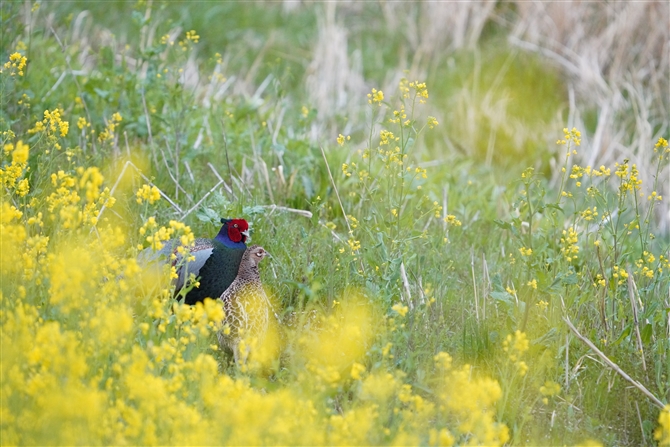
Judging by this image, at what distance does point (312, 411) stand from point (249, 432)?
263 mm

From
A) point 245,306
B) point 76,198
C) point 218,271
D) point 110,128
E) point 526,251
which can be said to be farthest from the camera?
point 110,128

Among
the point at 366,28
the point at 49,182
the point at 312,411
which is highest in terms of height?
the point at 312,411

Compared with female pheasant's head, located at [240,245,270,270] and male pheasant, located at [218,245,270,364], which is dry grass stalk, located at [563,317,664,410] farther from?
female pheasant's head, located at [240,245,270,270]

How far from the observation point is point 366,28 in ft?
31.9

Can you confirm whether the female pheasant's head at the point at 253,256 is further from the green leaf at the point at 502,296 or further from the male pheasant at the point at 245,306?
the green leaf at the point at 502,296

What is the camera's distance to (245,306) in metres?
3.52

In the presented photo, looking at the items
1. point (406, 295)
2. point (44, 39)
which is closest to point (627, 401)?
point (406, 295)

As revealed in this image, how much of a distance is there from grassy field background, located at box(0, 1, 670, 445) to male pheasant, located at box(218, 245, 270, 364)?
0.10 metres

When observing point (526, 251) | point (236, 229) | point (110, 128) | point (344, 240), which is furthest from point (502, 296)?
point (110, 128)

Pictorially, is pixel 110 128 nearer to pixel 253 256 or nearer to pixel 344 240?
pixel 253 256

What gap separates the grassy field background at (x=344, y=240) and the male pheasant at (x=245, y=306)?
97 millimetres

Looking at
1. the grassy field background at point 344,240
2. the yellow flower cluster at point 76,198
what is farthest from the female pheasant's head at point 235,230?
the yellow flower cluster at point 76,198

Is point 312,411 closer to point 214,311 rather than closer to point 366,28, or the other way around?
point 214,311

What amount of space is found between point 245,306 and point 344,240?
71cm
